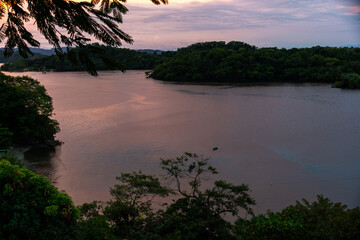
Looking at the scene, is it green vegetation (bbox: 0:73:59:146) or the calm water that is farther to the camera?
green vegetation (bbox: 0:73:59:146)

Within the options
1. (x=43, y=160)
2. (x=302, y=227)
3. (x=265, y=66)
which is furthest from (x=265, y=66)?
(x=302, y=227)

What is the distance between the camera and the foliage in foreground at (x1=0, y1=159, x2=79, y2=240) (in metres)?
4.53

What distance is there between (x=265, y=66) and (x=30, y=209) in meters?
53.2

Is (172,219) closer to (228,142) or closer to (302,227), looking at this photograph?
(302,227)

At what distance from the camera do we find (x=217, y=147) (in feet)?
59.8

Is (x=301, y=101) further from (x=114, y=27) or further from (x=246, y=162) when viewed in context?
(x=114, y=27)

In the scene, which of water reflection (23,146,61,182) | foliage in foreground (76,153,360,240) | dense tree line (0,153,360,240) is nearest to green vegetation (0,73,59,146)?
water reflection (23,146,61,182)

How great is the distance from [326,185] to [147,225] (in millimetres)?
9606

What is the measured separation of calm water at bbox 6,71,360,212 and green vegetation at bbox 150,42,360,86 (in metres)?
15.5

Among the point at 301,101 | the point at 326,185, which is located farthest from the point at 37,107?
the point at 301,101

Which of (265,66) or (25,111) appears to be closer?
(25,111)

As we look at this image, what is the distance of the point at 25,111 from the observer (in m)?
17.2

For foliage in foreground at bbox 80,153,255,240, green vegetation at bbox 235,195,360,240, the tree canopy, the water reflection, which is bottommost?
the water reflection

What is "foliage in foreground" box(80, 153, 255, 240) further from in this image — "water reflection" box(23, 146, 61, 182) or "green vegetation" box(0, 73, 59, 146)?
"green vegetation" box(0, 73, 59, 146)
